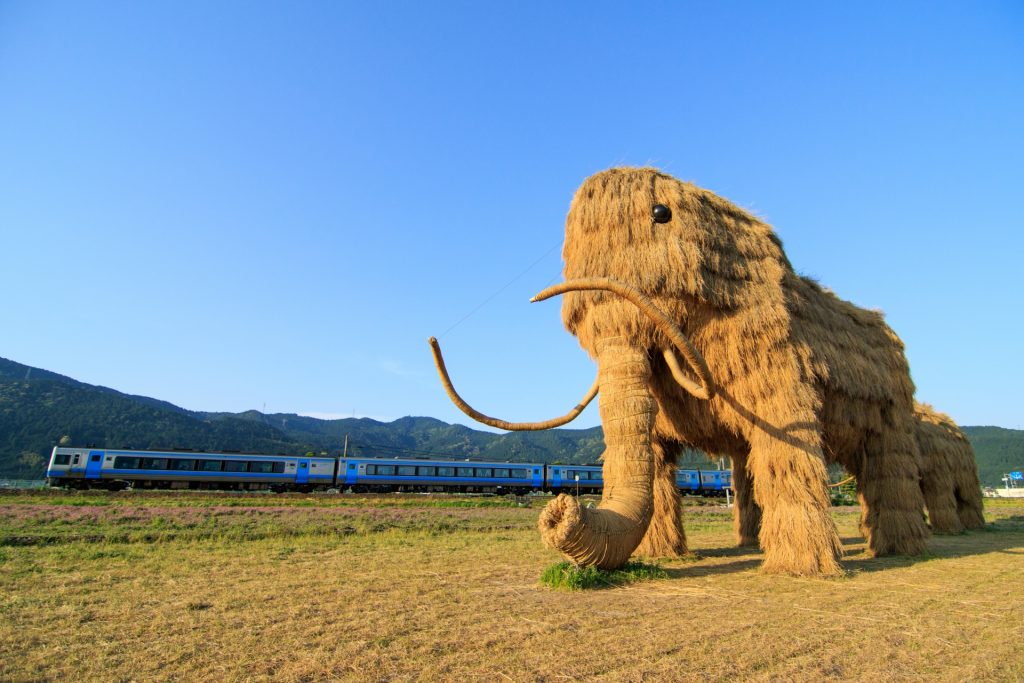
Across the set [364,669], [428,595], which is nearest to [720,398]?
[428,595]

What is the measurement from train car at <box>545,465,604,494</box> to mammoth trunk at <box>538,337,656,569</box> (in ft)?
102

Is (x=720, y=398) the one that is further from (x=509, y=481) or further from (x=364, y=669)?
(x=509, y=481)

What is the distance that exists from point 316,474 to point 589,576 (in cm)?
3131

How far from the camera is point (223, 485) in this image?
105 ft

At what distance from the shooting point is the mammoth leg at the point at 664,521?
8.84 m

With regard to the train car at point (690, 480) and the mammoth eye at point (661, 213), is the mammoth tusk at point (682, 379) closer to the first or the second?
the mammoth eye at point (661, 213)

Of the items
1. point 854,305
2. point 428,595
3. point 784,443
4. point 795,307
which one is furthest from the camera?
point 854,305

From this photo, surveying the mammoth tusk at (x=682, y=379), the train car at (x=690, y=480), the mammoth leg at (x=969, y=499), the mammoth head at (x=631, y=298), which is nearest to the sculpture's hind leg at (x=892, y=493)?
the mammoth head at (x=631, y=298)

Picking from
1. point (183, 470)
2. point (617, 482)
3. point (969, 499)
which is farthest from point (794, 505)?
point (183, 470)

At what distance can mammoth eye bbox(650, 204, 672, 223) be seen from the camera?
314 inches

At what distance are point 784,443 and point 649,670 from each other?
Answer: 514 cm

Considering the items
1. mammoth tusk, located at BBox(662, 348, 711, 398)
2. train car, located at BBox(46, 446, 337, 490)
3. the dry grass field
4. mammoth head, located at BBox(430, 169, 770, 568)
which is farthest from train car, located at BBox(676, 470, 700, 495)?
mammoth tusk, located at BBox(662, 348, 711, 398)

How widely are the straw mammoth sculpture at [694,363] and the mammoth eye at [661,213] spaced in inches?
0.8

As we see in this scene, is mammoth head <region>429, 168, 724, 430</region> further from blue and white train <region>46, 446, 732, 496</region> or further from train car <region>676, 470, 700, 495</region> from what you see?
train car <region>676, 470, 700, 495</region>
